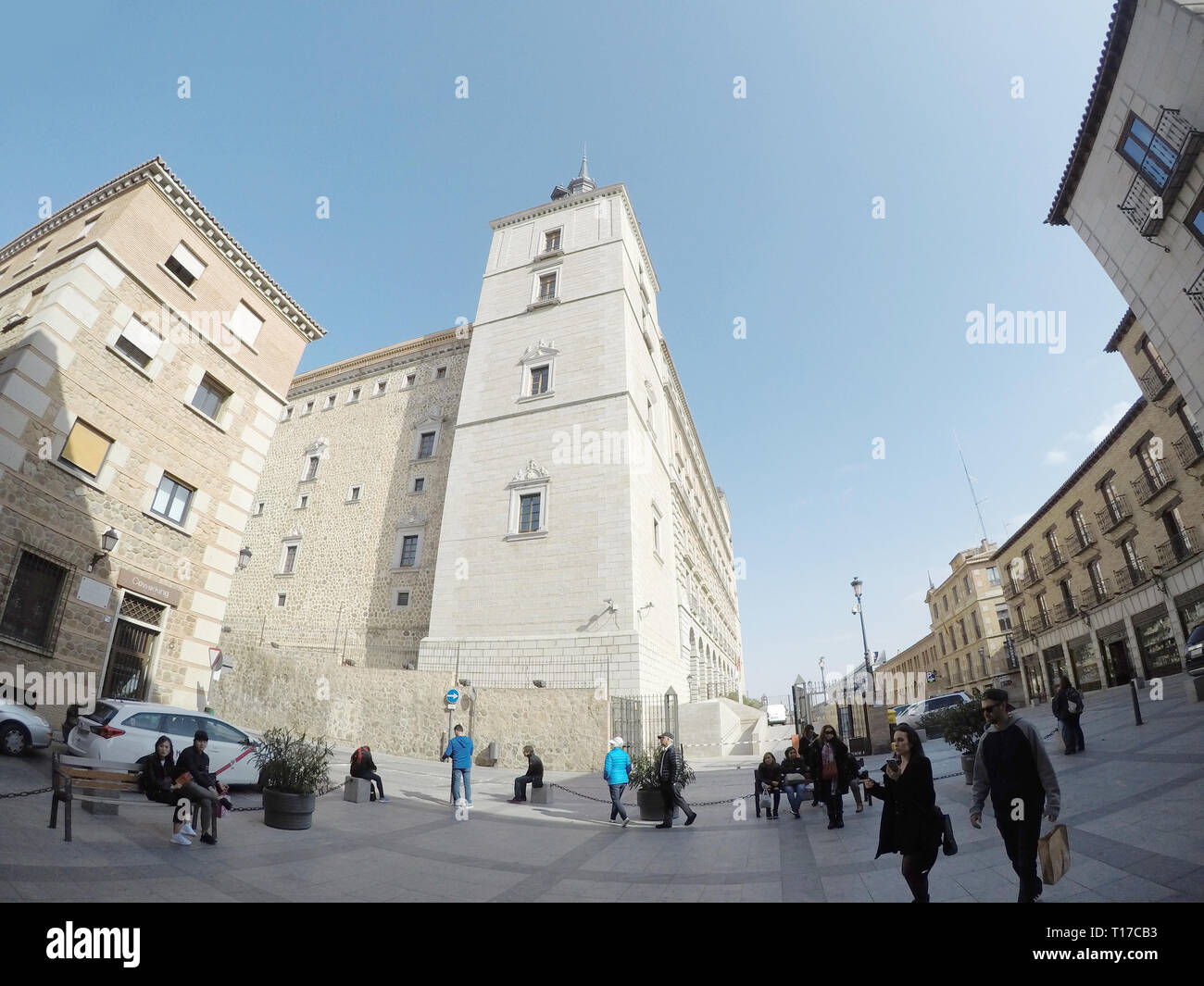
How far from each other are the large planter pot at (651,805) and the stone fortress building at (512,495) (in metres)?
8.06

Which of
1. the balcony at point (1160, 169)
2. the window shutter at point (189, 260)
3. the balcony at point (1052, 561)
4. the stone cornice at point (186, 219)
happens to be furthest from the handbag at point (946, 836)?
the balcony at point (1052, 561)

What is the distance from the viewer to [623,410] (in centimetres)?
2298

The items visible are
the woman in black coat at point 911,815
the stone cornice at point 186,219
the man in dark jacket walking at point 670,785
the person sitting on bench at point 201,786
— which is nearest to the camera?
the woman in black coat at point 911,815

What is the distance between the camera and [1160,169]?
12.9 m

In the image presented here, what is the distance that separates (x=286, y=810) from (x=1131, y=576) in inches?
1281

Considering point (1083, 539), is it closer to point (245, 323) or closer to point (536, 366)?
point (536, 366)

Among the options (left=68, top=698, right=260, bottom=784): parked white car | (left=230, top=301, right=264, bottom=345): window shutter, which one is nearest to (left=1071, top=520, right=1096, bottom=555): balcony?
(left=68, top=698, right=260, bottom=784): parked white car

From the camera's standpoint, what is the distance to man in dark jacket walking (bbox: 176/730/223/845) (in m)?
6.70

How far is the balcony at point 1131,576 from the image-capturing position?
931 inches

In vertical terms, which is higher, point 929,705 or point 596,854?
point 929,705

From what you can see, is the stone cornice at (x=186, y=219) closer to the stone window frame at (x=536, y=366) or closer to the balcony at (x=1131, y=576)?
the stone window frame at (x=536, y=366)

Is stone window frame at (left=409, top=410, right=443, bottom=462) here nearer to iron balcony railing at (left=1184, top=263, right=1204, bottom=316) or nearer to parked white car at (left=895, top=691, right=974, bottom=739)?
parked white car at (left=895, top=691, right=974, bottom=739)

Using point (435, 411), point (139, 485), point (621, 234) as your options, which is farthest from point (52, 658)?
point (621, 234)

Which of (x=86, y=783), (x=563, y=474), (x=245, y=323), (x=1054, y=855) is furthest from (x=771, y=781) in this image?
(x=245, y=323)
